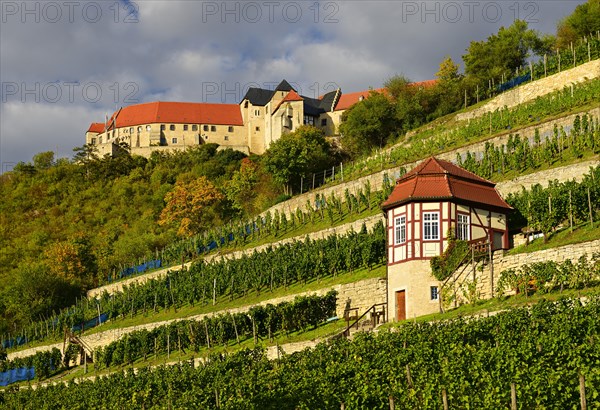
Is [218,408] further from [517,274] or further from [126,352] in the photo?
[126,352]

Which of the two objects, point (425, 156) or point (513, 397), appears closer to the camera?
point (513, 397)

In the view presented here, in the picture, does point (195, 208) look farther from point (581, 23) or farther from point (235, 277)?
point (581, 23)

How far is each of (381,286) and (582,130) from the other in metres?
12.7

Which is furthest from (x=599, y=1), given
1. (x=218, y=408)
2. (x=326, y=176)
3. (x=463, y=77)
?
(x=218, y=408)

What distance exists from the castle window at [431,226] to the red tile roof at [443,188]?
0.64 m

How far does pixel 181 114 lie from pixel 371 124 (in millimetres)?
40703

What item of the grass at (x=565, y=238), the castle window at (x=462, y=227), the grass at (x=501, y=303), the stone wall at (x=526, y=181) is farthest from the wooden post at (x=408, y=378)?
the stone wall at (x=526, y=181)

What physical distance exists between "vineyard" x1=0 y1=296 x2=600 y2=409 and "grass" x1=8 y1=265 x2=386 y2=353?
10119 millimetres

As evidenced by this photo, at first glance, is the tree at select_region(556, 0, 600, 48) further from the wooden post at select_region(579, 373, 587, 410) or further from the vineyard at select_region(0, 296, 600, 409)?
the wooden post at select_region(579, 373, 587, 410)

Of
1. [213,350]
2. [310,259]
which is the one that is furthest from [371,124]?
[213,350]

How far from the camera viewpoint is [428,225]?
3591 centimetres

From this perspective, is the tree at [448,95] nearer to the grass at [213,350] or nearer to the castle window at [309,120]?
the castle window at [309,120]

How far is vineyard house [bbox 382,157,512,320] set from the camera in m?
35.0

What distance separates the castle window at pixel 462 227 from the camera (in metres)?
35.8
